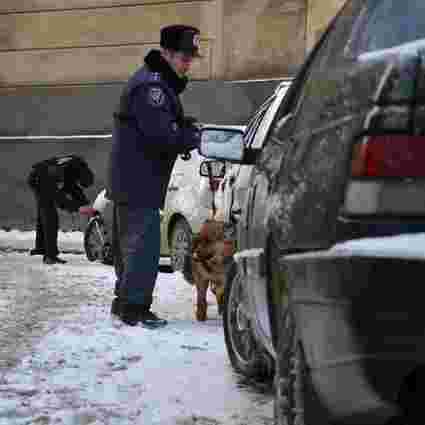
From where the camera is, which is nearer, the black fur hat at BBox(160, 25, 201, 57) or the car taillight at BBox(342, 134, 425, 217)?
the car taillight at BBox(342, 134, 425, 217)

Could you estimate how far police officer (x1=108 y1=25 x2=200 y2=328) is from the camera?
5.79 meters

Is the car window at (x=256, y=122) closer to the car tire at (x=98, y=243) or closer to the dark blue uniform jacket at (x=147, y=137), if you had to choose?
the dark blue uniform jacket at (x=147, y=137)

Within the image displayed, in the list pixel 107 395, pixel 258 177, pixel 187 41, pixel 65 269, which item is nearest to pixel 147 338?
pixel 107 395

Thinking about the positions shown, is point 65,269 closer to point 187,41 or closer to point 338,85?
point 187,41

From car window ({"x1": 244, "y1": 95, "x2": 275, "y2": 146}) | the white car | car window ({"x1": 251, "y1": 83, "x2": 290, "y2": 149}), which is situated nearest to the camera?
car window ({"x1": 251, "y1": 83, "x2": 290, "y2": 149})

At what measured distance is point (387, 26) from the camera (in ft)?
7.25

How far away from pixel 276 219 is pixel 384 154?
580 millimetres

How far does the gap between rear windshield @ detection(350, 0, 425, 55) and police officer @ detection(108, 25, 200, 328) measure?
3.50 m

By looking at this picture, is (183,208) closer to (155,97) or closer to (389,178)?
(155,97)

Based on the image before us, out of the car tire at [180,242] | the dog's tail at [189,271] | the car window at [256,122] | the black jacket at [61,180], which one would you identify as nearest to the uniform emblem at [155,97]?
the car window at [256,122]

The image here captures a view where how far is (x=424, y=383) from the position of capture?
190 centimetres

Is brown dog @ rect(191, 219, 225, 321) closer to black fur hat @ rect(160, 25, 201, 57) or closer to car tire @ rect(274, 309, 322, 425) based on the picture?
black fur hat @ rect(160, 25, 201, 57)

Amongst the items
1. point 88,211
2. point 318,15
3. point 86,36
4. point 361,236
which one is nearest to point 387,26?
point 361,236

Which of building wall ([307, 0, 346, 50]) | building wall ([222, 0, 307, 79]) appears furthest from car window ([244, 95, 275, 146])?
building wall ([222, 0, 307, 79])
